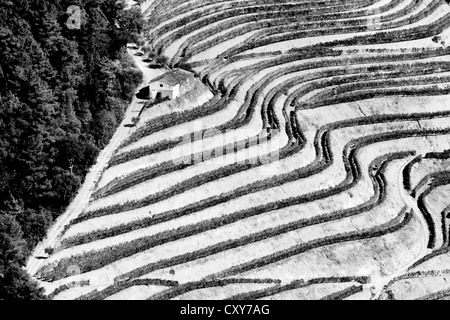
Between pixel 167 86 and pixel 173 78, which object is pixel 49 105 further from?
pixel 173 78

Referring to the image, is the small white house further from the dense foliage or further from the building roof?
the dense foliage

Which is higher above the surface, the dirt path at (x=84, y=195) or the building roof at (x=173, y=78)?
the building roof at (x=173, y=78)

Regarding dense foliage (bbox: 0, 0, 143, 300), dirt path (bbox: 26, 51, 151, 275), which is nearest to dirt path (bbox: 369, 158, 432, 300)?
dirt path (bbox: 26, 51, 151, 275)

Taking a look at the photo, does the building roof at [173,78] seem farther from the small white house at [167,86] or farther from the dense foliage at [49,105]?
the dense foliage at [49,105]

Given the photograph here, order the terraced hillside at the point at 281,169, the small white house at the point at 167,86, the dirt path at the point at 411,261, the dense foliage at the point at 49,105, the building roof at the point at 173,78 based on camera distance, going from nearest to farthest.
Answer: the dense foliage at the point at 49,105 → the terraced hillside at the point at 281,169 → the dirt path at the point at 411,261 → the small white house at the point at 167,86 → the building roof at the point at 173,78

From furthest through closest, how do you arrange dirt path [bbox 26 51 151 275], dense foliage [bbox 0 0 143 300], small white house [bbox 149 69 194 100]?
small white house [bbox 149 69 194 100] < dense foliage [bbox 0 0 143 300] < dirt path [bbox 26 51 151 275]

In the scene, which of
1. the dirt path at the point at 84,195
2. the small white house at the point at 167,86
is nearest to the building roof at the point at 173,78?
the small white house at the point at 167,86

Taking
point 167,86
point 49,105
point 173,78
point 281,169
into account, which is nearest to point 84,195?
point 49,105
